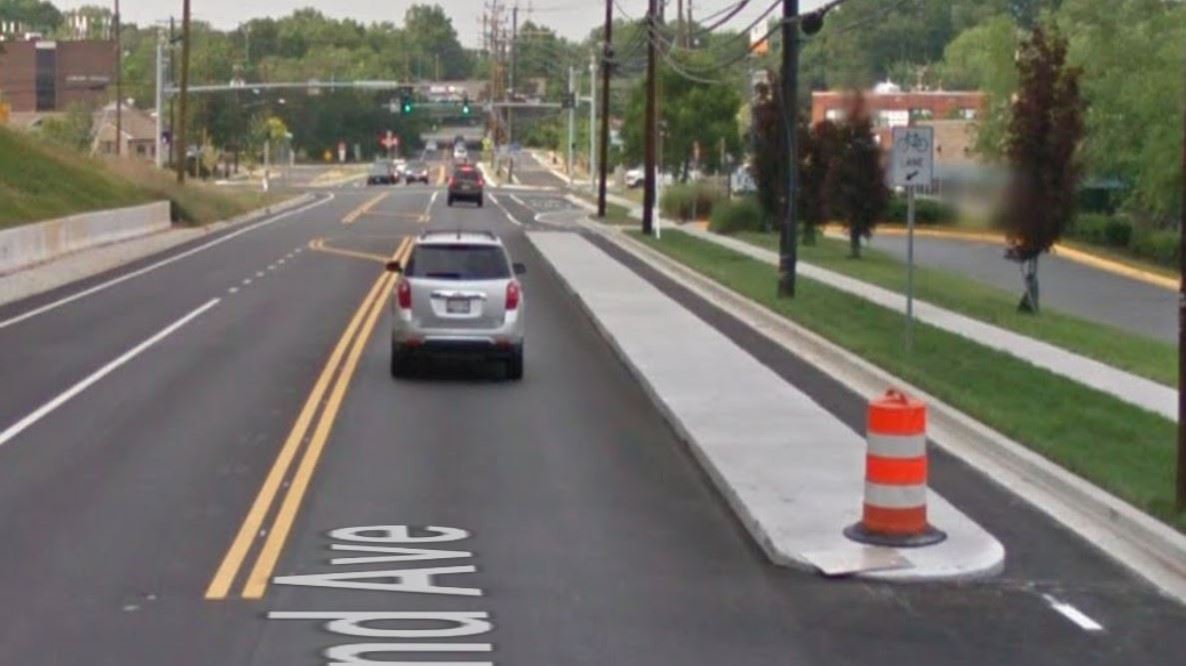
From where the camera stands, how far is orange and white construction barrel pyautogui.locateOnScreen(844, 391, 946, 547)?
1335 centimetres

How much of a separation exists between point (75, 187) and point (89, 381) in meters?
42.5

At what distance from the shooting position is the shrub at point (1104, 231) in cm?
6700

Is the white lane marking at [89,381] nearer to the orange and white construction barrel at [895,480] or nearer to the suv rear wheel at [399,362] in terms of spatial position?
the suv rear wheel at [399,362]

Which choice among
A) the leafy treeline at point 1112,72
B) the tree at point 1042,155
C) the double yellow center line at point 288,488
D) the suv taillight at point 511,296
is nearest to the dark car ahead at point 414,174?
the leafy treeline at point 1112,72

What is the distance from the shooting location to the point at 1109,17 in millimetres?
76250

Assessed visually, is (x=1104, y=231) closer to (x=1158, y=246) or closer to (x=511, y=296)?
(x=1158, y=246)

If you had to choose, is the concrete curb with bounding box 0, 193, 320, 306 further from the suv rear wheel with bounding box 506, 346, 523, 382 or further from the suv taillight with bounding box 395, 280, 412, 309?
the suv rear wheel with bounding box 506, 346, 523, 382

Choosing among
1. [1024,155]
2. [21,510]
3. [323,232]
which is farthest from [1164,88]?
[21,510]

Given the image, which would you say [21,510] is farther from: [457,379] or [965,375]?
[965,375]

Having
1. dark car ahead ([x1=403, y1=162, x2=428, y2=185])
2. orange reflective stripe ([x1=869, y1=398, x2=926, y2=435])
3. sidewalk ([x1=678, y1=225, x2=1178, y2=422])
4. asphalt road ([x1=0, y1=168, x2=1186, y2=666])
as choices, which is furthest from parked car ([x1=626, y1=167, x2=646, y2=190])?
orange reflective stripe ([x1=869, y1=398, x2=926, y2=435])

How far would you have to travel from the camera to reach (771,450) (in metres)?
17.4

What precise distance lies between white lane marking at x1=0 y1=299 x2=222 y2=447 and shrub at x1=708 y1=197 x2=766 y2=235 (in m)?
34.1

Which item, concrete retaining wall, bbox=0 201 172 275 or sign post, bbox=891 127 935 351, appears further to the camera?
concrete retaining wall, bbox=0 201 172 275

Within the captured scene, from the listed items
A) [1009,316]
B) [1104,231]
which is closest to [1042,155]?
[1009,316]
